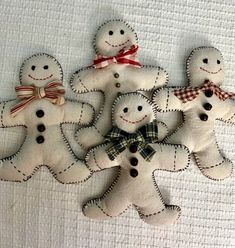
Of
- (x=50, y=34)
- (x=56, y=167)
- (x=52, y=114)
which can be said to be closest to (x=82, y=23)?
(x=50, y=34)

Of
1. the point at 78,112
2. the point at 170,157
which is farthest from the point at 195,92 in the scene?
the point at 78,112

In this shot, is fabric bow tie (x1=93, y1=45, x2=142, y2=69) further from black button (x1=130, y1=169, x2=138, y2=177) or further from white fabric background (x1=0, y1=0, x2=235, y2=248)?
black button (x1=130, y1=169, x2=138, y2=177)

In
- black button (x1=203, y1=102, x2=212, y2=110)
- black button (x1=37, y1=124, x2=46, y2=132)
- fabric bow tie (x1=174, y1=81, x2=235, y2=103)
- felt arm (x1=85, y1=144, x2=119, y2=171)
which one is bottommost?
felt arm (x1=85, y1=144, x2=119, y2=171)

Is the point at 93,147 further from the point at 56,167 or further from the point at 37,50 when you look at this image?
the point at 37,50

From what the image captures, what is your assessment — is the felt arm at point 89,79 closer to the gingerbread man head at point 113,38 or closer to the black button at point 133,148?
the gingerbread man head at point 113,38

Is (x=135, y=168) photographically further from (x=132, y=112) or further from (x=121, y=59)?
(x=121, y=59)

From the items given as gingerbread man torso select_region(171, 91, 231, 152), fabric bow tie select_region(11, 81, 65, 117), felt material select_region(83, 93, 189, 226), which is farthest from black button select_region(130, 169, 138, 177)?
fabric bow tie select_region(11, 81, 65, 117)

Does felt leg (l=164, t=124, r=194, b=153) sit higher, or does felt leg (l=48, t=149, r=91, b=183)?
felt leg (l=164, t=124, r=194, b=153)
